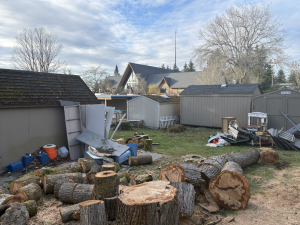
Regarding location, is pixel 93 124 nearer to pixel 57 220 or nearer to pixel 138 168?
pixel 138 168

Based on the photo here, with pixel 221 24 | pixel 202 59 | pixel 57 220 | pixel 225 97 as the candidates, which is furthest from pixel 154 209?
pixel 221 24

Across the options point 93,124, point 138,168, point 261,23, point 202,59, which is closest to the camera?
point 138,168

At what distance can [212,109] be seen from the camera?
50.8ft

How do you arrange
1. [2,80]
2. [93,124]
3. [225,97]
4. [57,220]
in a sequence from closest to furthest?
[57,220] < [2,80] < [93,124] < [225,97]

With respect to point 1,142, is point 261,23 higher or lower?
higher

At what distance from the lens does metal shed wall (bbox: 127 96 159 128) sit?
1638 cm

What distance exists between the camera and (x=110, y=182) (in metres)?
3.59

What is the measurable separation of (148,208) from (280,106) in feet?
39.4

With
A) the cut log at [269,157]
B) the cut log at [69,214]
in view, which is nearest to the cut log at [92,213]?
the cut log at [69,214]

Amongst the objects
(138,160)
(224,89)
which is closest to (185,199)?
(138,160)

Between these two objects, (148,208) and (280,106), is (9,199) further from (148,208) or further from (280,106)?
(280,106)

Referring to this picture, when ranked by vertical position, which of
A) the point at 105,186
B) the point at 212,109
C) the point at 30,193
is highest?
the point at 212,109

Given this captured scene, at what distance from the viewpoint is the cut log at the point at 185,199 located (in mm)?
3582

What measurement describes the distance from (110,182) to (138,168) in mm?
3590
